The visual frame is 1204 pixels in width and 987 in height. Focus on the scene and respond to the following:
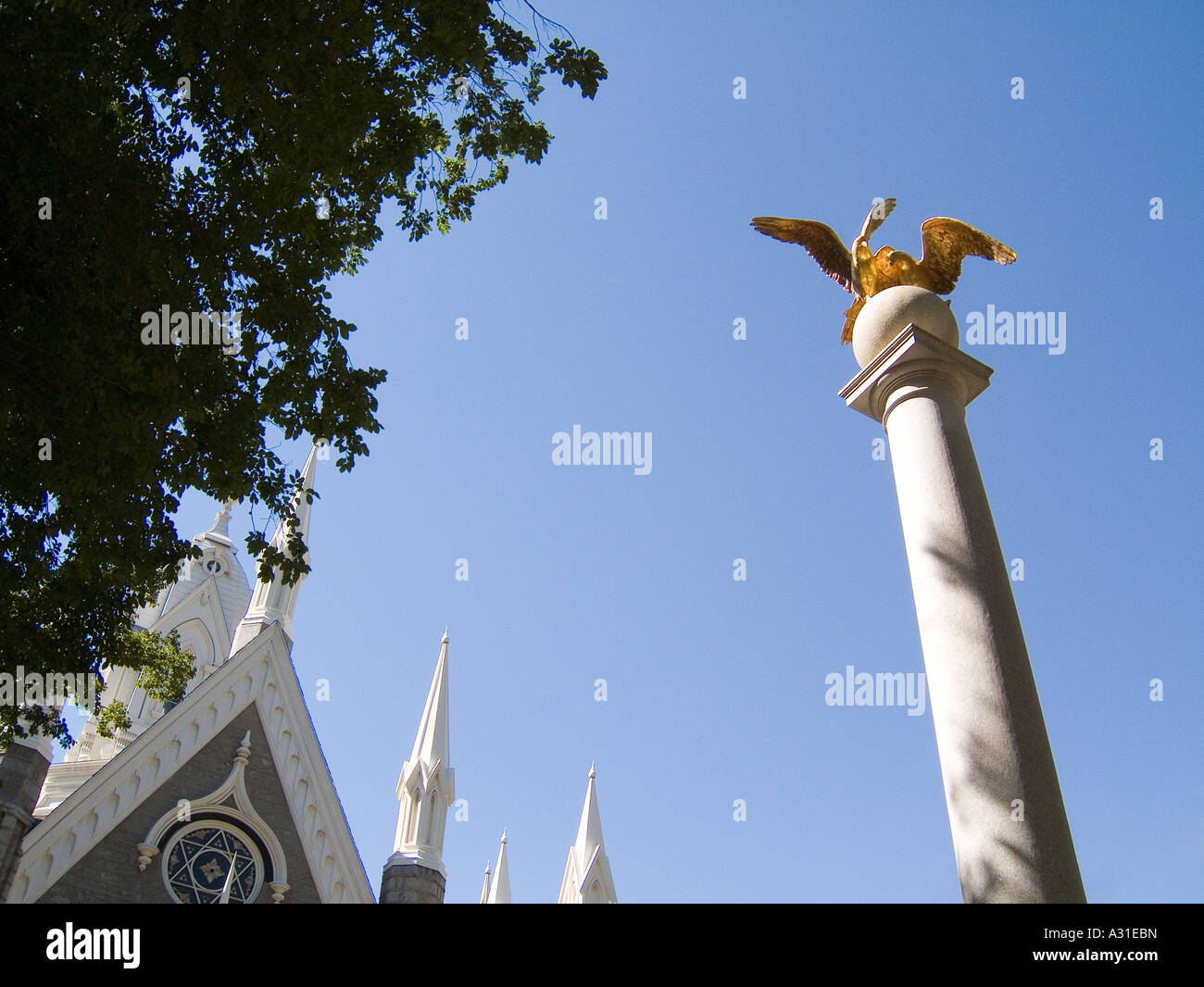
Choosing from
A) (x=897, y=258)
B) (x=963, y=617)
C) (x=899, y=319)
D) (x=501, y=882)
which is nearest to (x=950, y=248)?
(x=897, y=258)

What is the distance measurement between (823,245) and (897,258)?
1.07 m

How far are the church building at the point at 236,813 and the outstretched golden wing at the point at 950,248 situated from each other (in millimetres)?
14200

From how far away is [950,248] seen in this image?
852 cm

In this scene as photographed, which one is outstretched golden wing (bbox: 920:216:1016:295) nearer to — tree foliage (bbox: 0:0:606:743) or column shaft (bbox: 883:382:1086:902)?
column shaft (bbox: 883:382:1086:902)

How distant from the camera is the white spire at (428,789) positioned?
2369 cm

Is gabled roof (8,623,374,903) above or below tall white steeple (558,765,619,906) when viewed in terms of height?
above

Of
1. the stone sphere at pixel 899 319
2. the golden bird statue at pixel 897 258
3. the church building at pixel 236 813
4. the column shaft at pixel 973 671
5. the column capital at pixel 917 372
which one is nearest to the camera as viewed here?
the column shaft at pixel 973 671

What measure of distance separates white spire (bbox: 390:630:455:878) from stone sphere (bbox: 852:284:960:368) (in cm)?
1981

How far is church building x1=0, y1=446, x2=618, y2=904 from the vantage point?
19.2m

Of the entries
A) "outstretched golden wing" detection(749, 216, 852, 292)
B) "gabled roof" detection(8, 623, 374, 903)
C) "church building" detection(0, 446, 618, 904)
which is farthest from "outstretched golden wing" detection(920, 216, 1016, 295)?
"gabled roof" detection(8, 623, 374, 903)

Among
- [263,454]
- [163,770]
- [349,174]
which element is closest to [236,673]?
[163,770]

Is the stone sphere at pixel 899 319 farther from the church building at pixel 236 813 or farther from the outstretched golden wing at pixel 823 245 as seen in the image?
the church building at pixel 236 813

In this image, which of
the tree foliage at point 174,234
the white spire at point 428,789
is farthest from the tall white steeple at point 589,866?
the tree foliage at point 174,234
